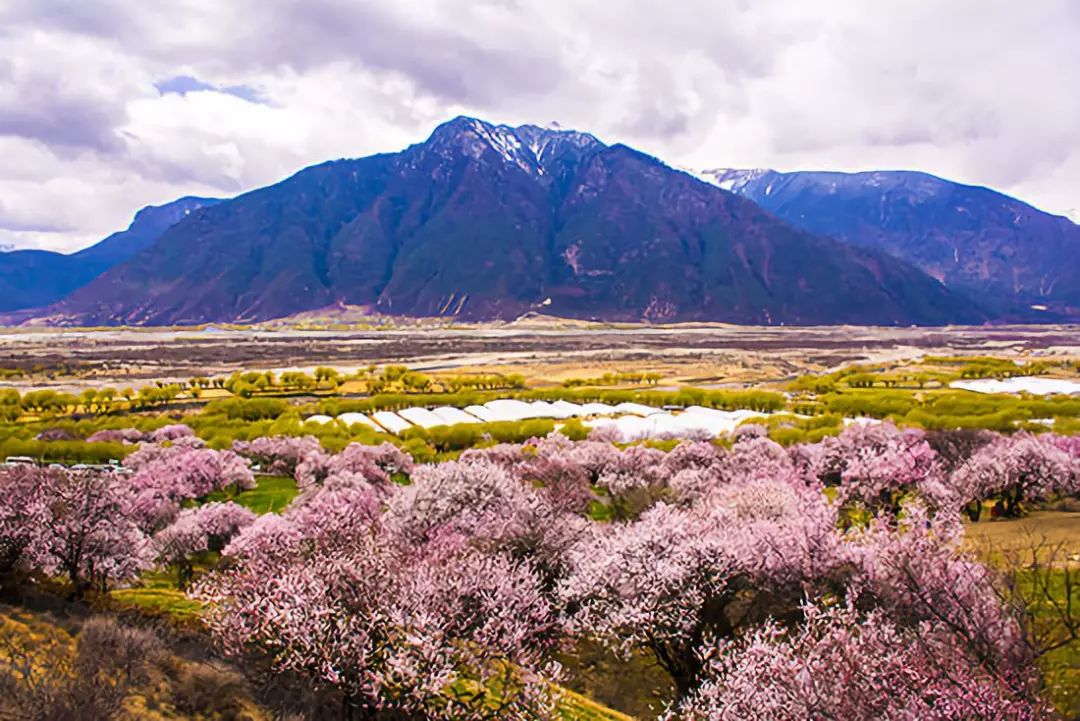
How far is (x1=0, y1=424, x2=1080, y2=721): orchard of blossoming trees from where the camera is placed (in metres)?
10.9

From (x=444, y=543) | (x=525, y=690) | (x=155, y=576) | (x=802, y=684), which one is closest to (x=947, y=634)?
(x=802, y=684)

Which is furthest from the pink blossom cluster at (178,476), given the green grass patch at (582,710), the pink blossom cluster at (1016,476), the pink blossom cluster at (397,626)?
the pink blossom cluster at (1016,476)

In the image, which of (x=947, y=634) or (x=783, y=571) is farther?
(x=783, y=571)

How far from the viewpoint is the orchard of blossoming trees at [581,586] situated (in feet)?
35.9

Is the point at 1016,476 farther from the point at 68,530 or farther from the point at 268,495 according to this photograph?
the point at 268,495

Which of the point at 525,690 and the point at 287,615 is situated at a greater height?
the point at 287,615

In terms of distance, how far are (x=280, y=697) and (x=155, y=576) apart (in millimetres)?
16140

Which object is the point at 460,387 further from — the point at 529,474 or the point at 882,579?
the point at 882,579

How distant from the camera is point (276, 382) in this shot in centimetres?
10888

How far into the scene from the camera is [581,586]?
16125 mm

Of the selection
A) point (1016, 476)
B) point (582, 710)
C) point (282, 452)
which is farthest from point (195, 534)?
point (1016, 476)

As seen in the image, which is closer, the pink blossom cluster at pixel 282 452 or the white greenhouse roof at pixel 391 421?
the pink blossom cluster at pixel 282 452

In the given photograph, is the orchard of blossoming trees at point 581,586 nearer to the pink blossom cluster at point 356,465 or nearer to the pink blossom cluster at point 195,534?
the pink blossom cluster at point 195,534

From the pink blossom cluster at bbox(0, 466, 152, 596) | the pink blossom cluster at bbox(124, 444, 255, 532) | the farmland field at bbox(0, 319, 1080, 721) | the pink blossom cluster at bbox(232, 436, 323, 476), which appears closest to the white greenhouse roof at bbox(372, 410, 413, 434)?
the pink blossom cluster at bbox(232, 436, 323, 476)
